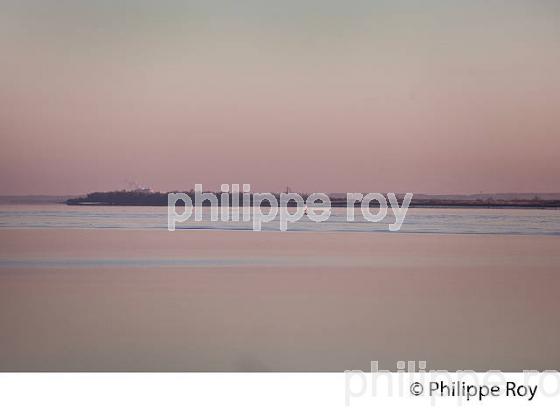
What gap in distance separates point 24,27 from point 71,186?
3.24ft

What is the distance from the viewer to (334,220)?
4.70m

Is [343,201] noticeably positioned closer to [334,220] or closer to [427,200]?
[334,220]

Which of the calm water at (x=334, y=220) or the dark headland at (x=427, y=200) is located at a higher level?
the dark headland at (x=427, y=200)

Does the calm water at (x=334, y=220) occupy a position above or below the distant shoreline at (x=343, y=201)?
below

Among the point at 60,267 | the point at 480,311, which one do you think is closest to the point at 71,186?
the point at 60,267

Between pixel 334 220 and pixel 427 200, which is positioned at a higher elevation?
pixel 427 200

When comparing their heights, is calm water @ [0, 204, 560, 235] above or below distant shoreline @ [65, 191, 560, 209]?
below

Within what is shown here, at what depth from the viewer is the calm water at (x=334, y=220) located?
4.64m

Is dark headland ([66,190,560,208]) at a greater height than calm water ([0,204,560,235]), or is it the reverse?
dark headland ([66,190,560,208])

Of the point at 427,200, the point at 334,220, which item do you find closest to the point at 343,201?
the point at 334,220

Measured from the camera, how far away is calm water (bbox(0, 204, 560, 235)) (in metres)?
4.64
